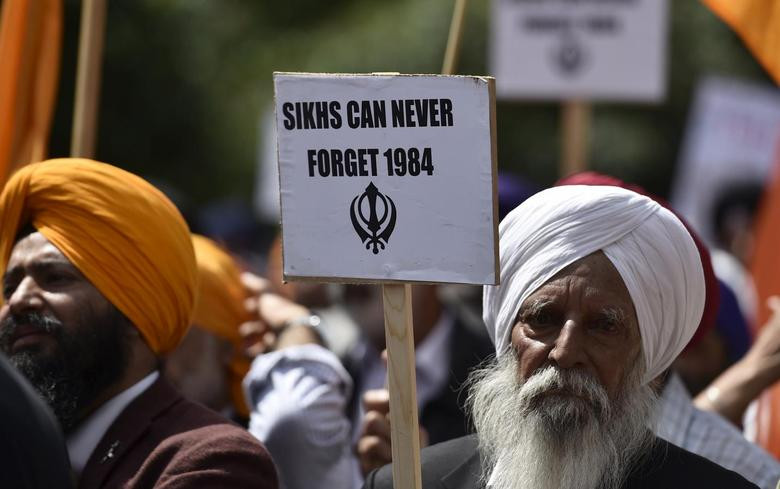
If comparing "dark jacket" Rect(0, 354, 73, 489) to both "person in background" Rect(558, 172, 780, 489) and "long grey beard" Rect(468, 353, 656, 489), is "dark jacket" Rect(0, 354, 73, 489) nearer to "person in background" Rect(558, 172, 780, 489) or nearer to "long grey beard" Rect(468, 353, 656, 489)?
"long grey beard" Rect(468, 353, 656, 489)

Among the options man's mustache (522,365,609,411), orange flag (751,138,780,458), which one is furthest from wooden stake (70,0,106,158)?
orange flag (751,138,780,458)

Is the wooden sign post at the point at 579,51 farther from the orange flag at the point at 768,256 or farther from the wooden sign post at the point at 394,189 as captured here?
the wooden sign post at the point at 394,189

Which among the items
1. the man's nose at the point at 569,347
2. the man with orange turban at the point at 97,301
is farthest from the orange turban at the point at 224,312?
the man's nose at the point at 569,347

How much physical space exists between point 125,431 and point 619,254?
52.8 inches

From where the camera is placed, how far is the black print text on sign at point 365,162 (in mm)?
3180

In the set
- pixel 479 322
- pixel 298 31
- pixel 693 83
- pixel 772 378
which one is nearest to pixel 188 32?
pixel 298 31

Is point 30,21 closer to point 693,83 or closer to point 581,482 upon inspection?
point 581,482

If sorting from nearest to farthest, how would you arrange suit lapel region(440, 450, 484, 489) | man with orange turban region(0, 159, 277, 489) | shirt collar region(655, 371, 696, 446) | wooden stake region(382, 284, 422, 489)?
wooden stake region(382, 284, 422, 489)
suit lapel region(440, 450, 484, 489)
man with orange turban region(0, 159, 277, 489)
shirt collar region(655, 371, 696, 446)

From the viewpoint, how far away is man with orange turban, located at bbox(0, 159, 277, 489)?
381cm

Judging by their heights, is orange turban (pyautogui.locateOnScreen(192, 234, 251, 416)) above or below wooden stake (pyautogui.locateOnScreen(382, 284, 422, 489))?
below

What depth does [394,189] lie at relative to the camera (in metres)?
3.21

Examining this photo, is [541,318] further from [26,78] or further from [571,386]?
[26,78]

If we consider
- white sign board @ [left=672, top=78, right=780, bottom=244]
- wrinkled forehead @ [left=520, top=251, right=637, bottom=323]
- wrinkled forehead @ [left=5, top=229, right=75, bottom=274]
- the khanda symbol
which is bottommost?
white sign board @ [left=672, top=78, right=780, bottom=244]

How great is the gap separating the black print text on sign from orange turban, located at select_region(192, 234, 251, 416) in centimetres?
168
